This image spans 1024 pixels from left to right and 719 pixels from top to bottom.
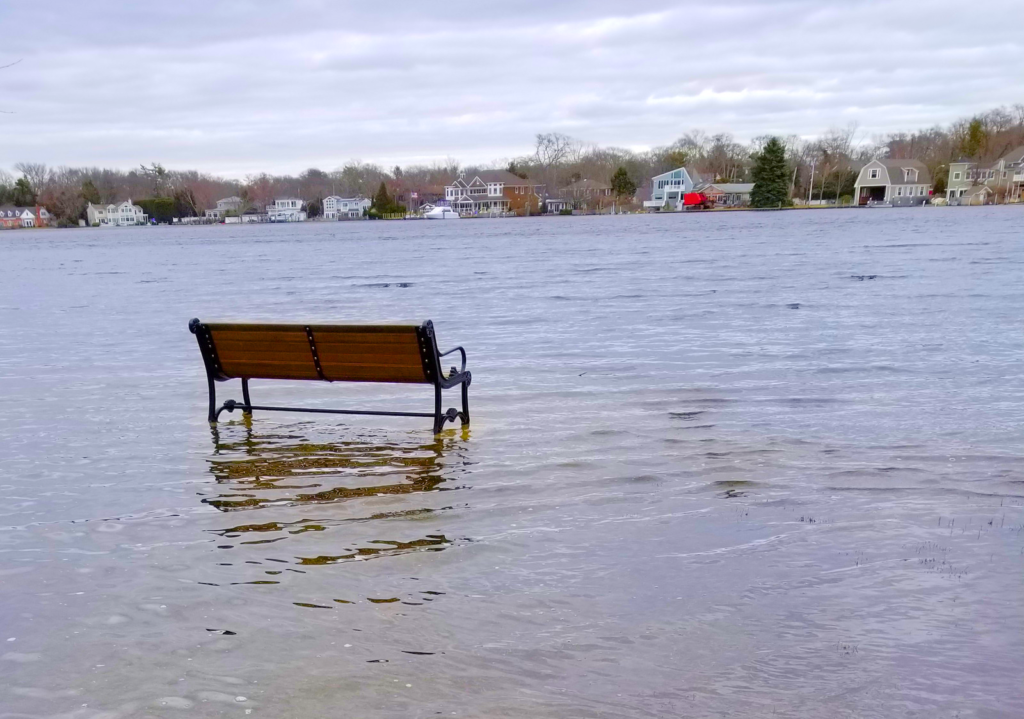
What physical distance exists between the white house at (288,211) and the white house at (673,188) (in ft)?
277

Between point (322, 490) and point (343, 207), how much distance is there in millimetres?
185059

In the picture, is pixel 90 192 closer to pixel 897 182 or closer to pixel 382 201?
pixel 382 201

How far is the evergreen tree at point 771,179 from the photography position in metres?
120

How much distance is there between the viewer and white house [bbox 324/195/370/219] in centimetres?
18388

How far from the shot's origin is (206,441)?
26.6ft

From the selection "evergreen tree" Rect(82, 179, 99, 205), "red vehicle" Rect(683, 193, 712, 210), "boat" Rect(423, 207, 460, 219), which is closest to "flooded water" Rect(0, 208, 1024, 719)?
"red vehicle" Rect(683, 193, 712, 210)

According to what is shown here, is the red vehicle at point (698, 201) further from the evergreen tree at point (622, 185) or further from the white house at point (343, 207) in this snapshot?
the white house at point (343, 207)

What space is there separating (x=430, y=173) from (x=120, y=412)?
18807 centimetres

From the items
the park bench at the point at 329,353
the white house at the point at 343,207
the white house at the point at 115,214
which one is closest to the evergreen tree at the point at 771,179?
the white house at the point at 343,207

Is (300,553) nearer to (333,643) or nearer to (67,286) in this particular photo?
(333,643)

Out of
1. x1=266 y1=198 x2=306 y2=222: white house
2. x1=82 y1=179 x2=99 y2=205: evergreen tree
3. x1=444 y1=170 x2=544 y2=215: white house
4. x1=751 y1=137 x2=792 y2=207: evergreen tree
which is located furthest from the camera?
x1=266 y1=198 x2=306 y2=222: white house

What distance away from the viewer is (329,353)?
7.43 metres

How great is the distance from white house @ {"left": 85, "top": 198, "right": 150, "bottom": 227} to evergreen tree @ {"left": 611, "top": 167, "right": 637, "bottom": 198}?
107 metres

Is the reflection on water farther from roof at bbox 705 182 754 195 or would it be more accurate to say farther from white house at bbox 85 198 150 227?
white house at bbox 85 198 150 227
